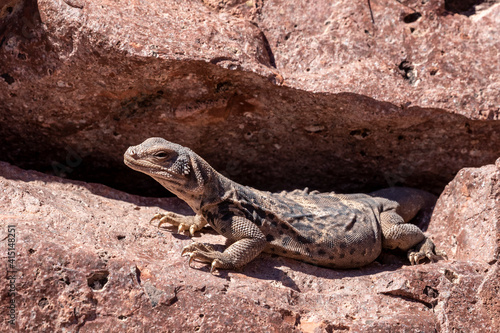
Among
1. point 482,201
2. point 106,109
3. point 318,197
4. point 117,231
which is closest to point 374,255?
point 318,197

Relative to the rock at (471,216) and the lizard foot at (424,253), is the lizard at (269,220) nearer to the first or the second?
the lizard foot at (424,253)

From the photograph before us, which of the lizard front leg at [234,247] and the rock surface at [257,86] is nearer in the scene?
the lizard front leg at [234,247]

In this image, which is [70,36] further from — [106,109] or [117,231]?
[117,231]

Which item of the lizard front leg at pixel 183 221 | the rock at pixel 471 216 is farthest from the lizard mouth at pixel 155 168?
the rock at pixel 471 216

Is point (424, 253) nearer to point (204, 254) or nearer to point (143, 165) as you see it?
point (204, 254)

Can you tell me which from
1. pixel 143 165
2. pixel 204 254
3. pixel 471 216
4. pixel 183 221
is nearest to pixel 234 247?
pixel 204 254

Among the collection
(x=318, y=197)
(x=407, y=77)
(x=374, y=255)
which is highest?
(x=407, y=77)

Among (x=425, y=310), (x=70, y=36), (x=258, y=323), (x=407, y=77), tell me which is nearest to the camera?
(x=258, y=323)
